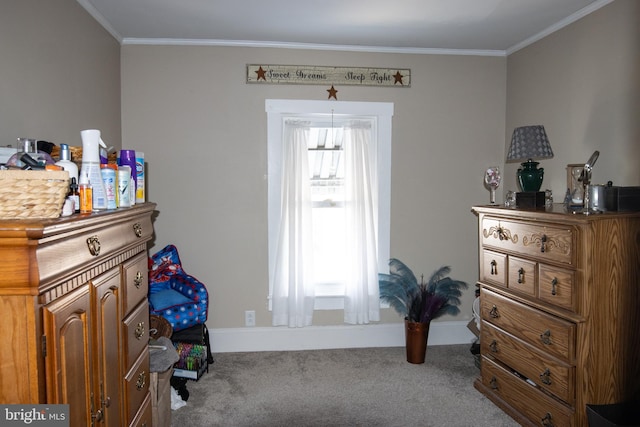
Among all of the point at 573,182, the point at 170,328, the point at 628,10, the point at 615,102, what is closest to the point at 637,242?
the point at 573,182

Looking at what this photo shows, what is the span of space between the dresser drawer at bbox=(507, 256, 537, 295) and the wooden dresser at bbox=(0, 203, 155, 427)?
1.99 m

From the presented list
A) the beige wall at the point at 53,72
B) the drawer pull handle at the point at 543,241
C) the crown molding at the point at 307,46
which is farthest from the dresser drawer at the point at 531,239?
the beige wall at the point at 53,72

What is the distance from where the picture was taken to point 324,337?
3.66 meters

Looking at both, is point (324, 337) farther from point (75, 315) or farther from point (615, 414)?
point (75, 315)

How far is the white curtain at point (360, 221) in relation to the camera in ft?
11.8

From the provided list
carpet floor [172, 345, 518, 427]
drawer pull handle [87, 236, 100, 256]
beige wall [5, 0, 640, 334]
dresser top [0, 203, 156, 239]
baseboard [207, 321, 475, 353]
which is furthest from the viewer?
baseboard [207, 321, 475, 353]

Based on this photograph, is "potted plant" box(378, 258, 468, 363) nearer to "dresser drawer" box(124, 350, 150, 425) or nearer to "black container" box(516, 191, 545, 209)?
"black container" box(516, 191, 545, 209)

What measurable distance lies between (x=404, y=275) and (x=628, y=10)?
→ 7.19 feet

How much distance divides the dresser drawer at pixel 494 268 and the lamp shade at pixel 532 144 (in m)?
0.64

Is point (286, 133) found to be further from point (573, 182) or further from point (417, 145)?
point (573, 182)

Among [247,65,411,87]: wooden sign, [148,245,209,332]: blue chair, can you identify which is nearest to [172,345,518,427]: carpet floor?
[148,245,209,332]: blue chair

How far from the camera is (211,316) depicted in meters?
3.58

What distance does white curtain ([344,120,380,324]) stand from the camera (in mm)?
3584

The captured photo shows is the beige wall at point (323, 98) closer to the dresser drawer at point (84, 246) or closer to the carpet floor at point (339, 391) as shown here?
the carpet floor at point (339, 391)
